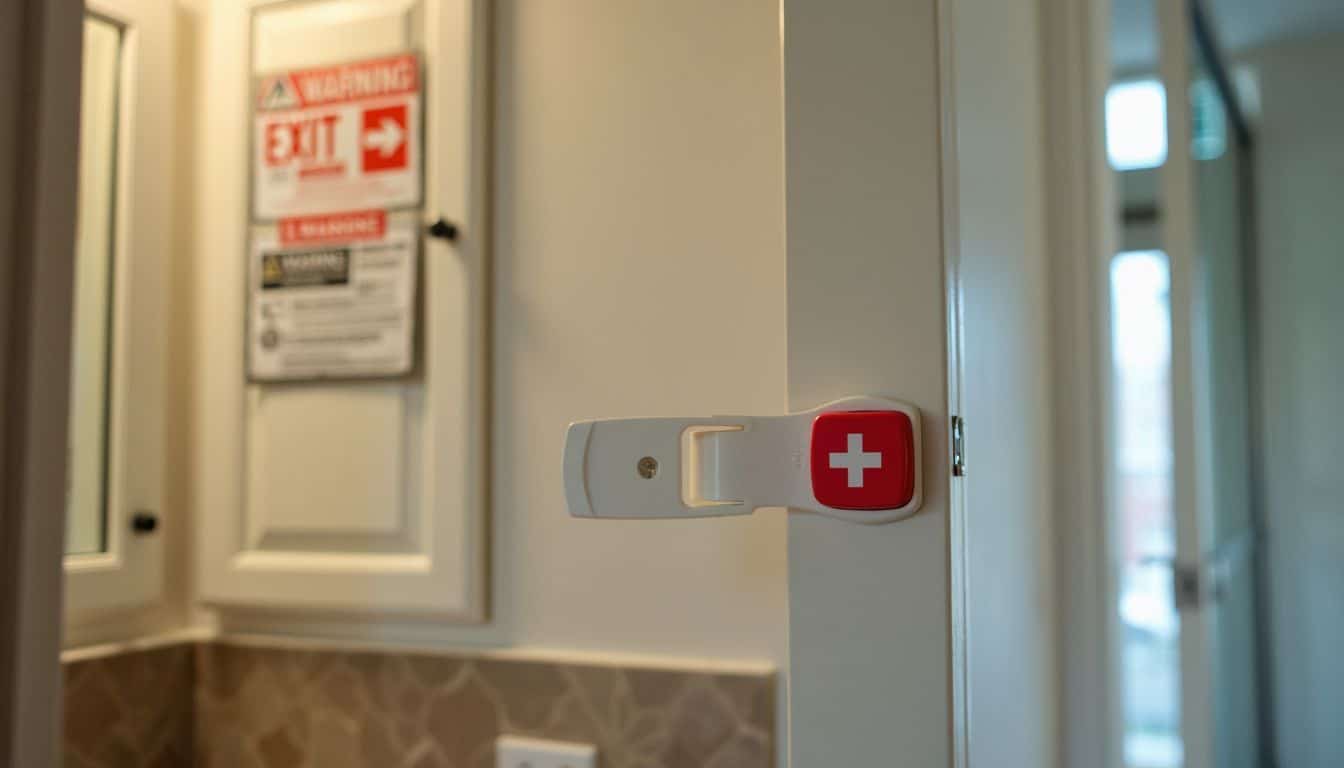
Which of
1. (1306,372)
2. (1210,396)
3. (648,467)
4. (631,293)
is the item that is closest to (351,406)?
(631,293)

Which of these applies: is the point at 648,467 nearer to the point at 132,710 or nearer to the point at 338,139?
the point at 338,139

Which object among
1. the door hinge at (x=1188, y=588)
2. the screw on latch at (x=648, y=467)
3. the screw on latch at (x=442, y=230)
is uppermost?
the screw on latch at (x=442, y=230)

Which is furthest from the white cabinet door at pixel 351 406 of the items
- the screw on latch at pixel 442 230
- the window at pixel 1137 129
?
the window at pixel 1137 129

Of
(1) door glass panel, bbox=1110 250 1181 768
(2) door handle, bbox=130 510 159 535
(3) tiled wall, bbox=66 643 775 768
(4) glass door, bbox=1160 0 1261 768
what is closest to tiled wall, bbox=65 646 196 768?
(3) tiled wall, bbox=66 643 775 768

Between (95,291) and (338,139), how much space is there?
0.30 metres

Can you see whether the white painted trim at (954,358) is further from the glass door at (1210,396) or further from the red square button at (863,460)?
the glass door at (1210,396)

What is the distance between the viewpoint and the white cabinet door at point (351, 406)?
1.05 meters

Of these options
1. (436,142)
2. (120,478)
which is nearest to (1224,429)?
(436,142)

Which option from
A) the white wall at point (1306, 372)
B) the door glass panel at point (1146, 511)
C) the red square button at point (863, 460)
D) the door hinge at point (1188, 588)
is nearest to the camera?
the red square button at point (863, 460)

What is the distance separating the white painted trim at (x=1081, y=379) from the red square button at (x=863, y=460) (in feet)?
2.01

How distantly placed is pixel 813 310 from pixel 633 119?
0.45 m

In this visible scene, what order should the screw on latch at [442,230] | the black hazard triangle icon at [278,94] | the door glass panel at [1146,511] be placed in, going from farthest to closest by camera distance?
the door glass panel at [1146,511] < the black hazard triangle icon at [278,94] < the screw on latch at [442,230]

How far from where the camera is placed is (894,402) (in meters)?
0.61

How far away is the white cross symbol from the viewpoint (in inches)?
23.5
